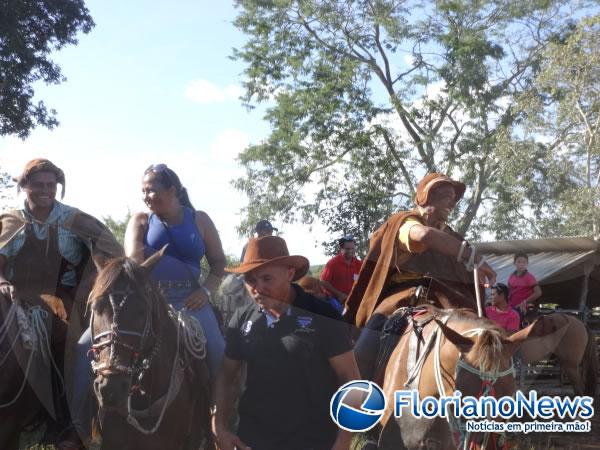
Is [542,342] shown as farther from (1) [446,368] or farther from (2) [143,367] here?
(2) [143,367]

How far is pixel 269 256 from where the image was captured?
12.3 ft

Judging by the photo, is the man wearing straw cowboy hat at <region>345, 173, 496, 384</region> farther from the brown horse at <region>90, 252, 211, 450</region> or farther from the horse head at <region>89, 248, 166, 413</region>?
the horse head at <region>89, 248, 166, 413</region>

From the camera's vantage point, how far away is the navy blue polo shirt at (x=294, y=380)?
3.66 metres

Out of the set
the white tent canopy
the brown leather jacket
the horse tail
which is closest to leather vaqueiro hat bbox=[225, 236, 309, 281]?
the brown leather jacket

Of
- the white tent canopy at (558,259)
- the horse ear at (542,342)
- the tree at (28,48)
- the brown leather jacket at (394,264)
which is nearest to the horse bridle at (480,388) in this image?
the brown leather jacket at (394,264)

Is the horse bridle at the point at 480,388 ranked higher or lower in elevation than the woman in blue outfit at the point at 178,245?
lower

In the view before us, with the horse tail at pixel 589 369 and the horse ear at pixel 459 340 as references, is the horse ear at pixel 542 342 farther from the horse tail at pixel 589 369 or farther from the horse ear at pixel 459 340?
the horse ear at pixel 459 340

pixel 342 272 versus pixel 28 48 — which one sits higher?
pixel 28 48

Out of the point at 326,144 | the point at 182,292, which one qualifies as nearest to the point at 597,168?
the point at 326,144

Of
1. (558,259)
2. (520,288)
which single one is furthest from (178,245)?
(558,259)

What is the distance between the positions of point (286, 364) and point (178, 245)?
193cm

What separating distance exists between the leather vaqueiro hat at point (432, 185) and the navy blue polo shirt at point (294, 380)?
82.8 inches

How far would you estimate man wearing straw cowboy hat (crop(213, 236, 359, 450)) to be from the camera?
366cm

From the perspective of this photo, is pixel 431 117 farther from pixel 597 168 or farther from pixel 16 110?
pixel 16 110
